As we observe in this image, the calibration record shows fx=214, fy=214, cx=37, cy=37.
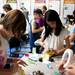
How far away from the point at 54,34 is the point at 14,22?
3.12 ft

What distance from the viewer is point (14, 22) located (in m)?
1.52

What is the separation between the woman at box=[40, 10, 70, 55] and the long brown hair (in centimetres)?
72

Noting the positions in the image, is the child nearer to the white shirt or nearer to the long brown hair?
the long brown hair

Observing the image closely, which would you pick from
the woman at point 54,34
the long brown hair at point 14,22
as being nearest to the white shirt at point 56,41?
the woman at point 54,34

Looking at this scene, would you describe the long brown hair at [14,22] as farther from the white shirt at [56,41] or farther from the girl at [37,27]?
the girl at [37,27]

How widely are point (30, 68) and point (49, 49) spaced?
50 cm

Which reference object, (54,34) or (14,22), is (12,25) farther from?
(54,34)

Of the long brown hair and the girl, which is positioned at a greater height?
the long brown hair

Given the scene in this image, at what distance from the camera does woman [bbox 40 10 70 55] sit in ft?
7.43

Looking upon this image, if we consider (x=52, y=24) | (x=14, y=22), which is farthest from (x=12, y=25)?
(x=52, y=24)

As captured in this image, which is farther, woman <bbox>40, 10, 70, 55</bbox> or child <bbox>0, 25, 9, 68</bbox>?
woman <bbox>40, 10, 70, 55</bbox>

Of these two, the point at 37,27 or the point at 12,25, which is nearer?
the point at 12,25

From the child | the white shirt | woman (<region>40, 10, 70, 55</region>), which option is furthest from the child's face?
the child

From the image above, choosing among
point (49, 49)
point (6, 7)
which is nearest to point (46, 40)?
point (49, 49)
